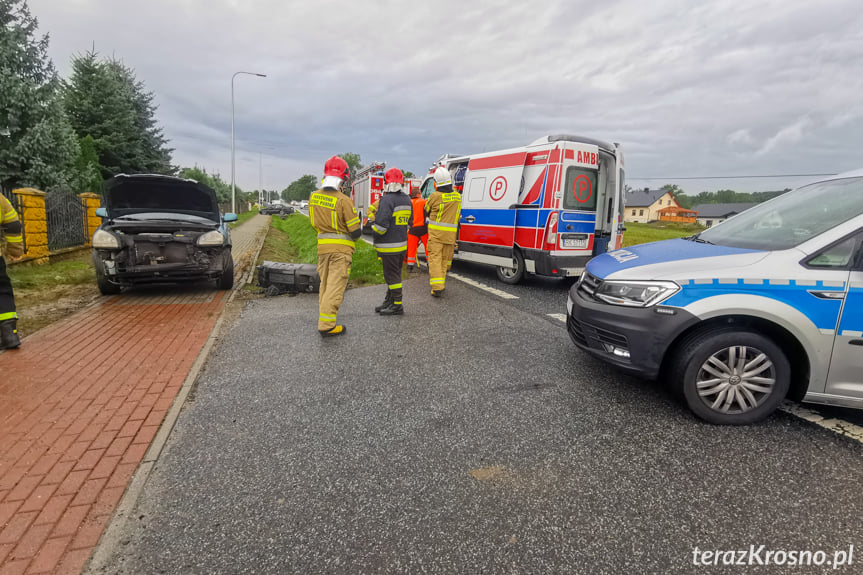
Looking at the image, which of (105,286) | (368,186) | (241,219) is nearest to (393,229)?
Answer: (105,286)

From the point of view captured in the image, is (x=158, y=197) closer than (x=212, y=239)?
No

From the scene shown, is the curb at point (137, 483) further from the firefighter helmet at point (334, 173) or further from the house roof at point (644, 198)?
the house roof at point (644, 198)

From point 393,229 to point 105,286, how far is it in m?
4.76

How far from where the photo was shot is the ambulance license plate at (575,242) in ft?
24.1

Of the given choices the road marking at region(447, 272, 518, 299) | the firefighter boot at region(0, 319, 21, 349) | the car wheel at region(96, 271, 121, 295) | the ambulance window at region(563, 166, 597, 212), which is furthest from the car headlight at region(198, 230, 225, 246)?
the ambulance window at region(563, 166, 597, 212)

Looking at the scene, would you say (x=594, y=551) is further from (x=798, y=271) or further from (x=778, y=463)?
(x=798, y=271)

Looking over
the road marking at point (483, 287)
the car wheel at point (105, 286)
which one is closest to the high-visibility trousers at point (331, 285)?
the road marking at point (483, 287)

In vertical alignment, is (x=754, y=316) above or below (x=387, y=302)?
above

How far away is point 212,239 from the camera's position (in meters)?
6.88

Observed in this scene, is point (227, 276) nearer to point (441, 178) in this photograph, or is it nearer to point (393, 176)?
point (393, 176)

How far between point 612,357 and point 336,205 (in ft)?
11.2

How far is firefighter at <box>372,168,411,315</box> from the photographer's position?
582 centimetres

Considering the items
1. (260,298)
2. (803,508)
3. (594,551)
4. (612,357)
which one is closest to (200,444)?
(594,551)

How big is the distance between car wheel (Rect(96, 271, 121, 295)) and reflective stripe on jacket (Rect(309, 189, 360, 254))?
3.93m
